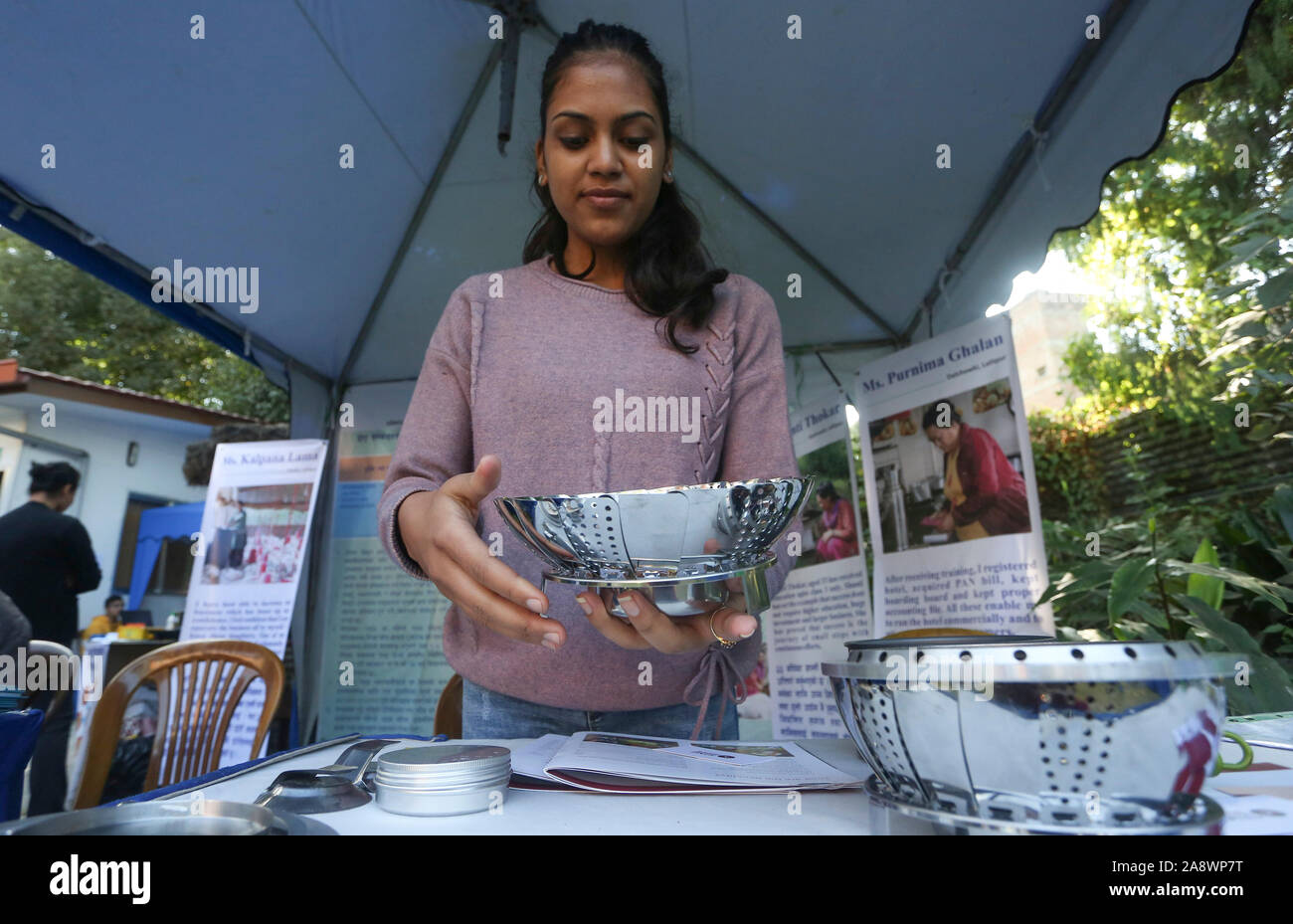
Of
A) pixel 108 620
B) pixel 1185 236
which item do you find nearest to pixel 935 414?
pixel 1185 236

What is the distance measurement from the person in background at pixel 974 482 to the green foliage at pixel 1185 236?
175 centimetres

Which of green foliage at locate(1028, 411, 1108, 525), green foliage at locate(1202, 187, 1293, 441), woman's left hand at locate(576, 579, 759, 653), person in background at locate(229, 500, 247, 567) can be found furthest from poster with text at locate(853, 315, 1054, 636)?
green foliage at locate(1028, 411, 1108, 525)

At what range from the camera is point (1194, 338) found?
475 cm

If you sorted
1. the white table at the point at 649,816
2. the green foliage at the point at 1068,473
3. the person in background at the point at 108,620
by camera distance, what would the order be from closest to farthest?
the white table at the point at 649,816 < the green foliage at the point at 1068,473 < the person in background at the point at 108,620

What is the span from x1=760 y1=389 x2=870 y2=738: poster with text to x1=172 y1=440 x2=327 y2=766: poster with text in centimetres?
199

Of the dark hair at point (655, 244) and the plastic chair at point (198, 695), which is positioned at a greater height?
the dark hair at point (655, 244)

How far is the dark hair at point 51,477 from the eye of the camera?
3.54 m

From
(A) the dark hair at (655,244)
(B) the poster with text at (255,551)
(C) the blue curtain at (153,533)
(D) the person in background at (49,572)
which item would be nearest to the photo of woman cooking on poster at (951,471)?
(A) the dark hair at (655,244)

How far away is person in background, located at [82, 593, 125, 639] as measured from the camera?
239 inches

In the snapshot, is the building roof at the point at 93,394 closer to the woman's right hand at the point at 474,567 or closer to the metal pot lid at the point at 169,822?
the woman's right hand at the point at 474,567

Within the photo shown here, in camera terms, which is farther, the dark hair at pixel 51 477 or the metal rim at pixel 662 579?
the dark hair at pixel 51 477

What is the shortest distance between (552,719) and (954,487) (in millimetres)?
1615

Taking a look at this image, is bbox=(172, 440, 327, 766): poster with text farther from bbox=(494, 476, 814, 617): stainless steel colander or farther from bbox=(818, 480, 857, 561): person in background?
bbox=(494, 476, 814, 617): stainless steel colander
